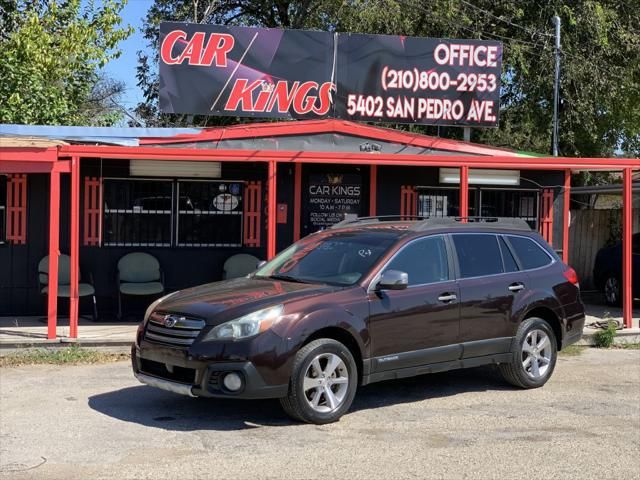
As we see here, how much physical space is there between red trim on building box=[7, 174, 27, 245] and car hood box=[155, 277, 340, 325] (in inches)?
235

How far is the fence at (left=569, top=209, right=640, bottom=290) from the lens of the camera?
16.7 m

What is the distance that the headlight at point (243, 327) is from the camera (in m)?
5.84

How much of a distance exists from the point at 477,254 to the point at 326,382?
7.31 ft

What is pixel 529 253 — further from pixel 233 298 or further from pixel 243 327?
pixel 243 327

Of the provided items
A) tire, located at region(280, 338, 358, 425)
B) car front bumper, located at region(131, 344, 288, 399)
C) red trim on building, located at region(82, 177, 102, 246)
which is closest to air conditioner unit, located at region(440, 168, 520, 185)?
red trim on building, located at region(82, 177, 102, 246)

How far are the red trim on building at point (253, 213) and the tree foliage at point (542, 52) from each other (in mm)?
5593

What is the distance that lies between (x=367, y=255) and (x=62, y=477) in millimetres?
3205

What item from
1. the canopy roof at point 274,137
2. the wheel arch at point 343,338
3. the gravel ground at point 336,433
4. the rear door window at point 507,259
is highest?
the canopy roof at point 274,137

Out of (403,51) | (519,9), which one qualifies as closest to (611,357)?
(403,51)

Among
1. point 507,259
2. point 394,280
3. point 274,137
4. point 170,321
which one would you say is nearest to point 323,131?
point 274,137

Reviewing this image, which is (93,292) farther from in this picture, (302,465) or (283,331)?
(302,465)

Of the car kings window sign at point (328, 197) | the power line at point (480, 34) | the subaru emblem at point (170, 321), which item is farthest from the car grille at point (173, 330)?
the power line at point (480, 34)

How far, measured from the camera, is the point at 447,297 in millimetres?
6867

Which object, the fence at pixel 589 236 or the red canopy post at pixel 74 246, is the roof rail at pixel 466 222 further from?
the fence at pixel 589 236
